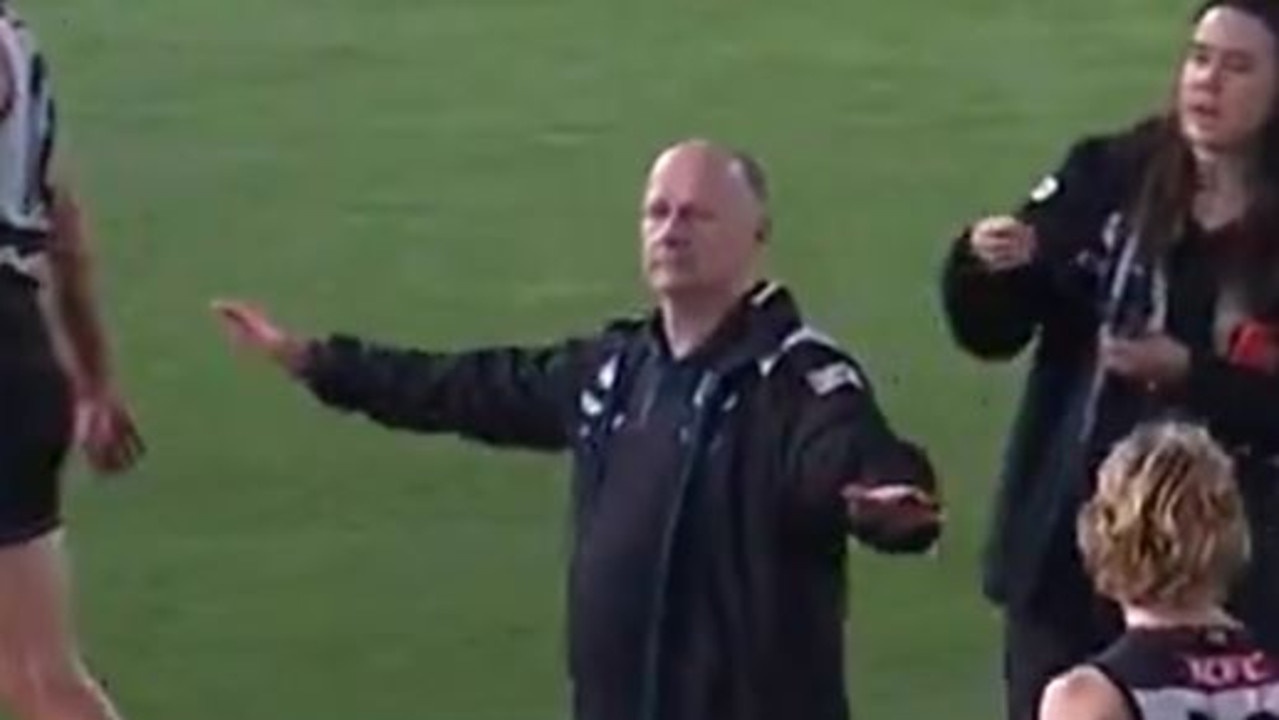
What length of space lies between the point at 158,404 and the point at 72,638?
2.41 m

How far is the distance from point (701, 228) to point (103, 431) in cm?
172

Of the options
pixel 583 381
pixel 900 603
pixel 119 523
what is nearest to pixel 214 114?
pixel 119 523

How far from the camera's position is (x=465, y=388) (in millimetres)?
6711

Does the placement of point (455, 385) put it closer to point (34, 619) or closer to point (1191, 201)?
point (1191, 201)

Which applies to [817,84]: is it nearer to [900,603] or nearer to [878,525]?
Result: [900,603]

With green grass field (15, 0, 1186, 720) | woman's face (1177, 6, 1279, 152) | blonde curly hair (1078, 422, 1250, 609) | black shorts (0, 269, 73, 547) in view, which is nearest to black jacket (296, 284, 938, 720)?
woman's face (1177, 6, 1279, 152)

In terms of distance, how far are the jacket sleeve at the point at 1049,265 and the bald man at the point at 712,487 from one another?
384 millimetres

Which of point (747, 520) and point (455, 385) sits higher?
point (455, 385)

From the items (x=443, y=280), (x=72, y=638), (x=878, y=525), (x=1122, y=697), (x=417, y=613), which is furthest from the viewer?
(x=443, y=280)

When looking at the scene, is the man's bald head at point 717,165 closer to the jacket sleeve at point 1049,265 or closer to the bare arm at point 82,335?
the jacket sleeve at point 1049,265

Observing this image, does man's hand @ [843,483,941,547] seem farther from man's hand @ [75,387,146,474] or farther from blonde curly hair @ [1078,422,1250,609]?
man's hand @ [75,387,146,474]

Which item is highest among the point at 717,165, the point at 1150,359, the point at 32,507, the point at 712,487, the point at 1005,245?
the point at 717,165

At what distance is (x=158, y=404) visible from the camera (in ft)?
34.1

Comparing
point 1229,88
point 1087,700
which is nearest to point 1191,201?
point 1229,88
